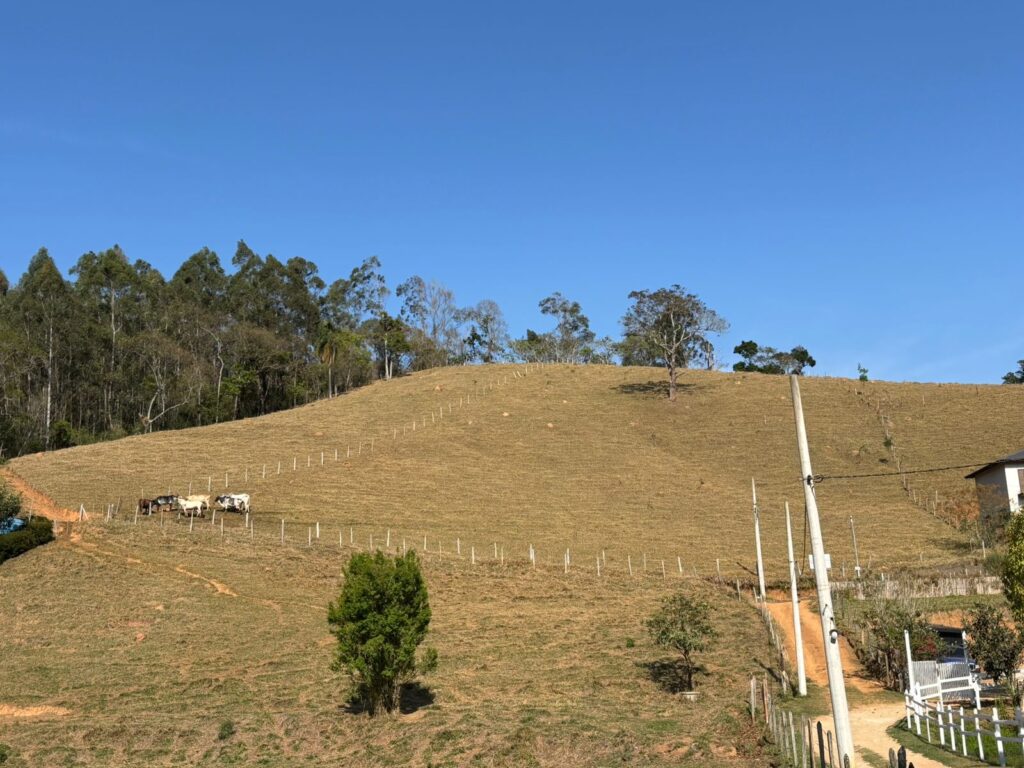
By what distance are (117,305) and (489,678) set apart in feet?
326

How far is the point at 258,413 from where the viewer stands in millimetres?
119125

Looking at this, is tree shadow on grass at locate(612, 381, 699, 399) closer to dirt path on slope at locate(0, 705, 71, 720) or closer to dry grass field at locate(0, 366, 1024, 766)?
dry grass field at locate(0, 366, 1024, 766)

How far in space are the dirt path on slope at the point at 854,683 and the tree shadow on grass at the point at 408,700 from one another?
13.7m

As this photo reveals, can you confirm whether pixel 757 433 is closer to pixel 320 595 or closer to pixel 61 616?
pixel 320 595

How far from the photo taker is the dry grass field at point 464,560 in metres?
28.2

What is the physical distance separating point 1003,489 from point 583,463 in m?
35.1

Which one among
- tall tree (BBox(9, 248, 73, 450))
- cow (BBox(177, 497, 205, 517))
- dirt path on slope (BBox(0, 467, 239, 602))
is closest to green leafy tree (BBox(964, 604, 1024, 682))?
dirt path on slope (BBox(0, 467, 239, 602))

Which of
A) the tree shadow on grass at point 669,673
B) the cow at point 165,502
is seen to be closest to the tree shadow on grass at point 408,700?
the tree shadow on grass at point 669,673

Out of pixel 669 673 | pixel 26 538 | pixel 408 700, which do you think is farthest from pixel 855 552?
pixel 26 538

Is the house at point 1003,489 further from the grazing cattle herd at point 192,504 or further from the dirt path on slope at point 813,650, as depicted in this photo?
the grazing cattle herd at point 192,504

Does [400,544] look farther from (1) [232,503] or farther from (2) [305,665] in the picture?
(2) [305,665]

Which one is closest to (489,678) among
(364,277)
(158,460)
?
(158,460)

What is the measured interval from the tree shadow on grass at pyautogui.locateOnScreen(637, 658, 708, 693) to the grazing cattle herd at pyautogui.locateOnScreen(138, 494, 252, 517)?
114ft

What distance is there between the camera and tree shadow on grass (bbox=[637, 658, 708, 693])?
33.8 m
